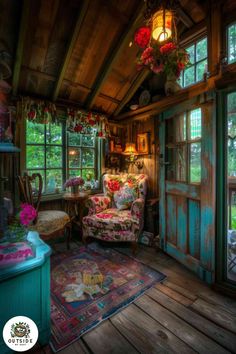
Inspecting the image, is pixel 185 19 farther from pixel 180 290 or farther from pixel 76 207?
pixel 180 290

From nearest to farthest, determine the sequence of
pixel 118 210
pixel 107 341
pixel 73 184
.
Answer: pixel 107 341 < pixel 73 184 < pixel 118 210

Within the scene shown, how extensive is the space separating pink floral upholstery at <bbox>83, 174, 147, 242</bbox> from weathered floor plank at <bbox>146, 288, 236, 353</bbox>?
33.1 inches

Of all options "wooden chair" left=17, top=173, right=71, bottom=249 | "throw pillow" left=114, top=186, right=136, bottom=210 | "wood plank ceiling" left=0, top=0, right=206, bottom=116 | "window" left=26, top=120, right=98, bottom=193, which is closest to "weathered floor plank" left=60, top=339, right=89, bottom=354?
"wooden chair" left=17, top=173, right=71, bottom=249

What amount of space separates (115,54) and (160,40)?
1.26 meters

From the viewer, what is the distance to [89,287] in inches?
70.9

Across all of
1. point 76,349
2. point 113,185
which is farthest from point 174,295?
point 113,185

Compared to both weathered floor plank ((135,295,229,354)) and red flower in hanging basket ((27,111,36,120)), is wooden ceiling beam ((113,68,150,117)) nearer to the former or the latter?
red flower in hanging basket ((27,111,36,120))

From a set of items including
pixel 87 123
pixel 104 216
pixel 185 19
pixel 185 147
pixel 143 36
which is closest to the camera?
pixel 143 36

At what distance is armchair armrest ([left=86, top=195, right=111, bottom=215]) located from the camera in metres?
2.81

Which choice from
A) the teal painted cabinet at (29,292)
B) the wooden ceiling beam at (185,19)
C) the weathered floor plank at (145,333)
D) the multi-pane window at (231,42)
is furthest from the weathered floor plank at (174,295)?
the wooden ceiling beam at (185,19)

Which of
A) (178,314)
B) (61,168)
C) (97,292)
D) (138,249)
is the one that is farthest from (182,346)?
(61,168)

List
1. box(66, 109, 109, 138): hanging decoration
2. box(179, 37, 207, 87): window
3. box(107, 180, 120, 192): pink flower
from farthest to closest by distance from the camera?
box(107, 180, 120, 192): pink flower
box(66, 109, 109, 138): hanging decoration
box(179, 37, 207, 87): window

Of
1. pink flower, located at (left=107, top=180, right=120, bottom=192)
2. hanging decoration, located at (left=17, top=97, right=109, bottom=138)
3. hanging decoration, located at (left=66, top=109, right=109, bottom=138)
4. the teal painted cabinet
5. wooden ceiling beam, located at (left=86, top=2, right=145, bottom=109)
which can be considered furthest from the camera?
pink flower, located at (left=107, top=180, right=120, bottom=192)

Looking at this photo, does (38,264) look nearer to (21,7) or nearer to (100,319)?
(100,319)
